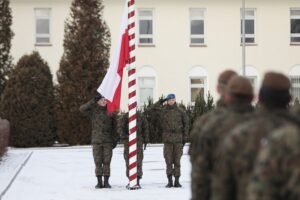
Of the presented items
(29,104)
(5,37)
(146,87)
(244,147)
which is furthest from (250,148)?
(146,87)

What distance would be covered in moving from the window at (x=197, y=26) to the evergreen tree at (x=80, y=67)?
24.2ft

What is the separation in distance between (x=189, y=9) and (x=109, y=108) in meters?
27.6

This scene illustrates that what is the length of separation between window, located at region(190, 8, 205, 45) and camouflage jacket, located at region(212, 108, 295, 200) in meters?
38.8

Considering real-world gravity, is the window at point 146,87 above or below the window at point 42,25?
below

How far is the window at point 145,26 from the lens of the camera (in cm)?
4331

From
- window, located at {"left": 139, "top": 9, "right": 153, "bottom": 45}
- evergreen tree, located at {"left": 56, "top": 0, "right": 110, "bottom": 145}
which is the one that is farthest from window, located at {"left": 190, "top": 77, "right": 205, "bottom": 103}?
evergreen tree, located at {"left": 56, "top": 0, "right": 110, "bottom": 145}

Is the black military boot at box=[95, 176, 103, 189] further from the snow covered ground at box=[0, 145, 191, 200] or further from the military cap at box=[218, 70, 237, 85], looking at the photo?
the military cap at box=[218, 70, 237, 85]

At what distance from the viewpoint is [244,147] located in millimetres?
4902

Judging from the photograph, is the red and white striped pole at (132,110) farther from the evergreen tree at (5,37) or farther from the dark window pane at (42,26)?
the dark window pane at (42,26)

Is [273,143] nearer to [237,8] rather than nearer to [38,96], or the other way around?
[38,96]

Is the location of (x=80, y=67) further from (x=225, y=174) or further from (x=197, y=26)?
(x=225, y=174)

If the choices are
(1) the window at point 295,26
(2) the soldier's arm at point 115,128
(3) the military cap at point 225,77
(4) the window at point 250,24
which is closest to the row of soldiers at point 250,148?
(3) the military cap at point 225,77

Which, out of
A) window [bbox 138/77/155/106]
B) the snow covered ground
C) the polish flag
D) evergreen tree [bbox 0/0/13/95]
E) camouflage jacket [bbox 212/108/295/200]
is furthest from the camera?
window [bbox 138/77/155/106]

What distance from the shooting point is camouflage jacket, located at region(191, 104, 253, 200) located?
5781 mm
